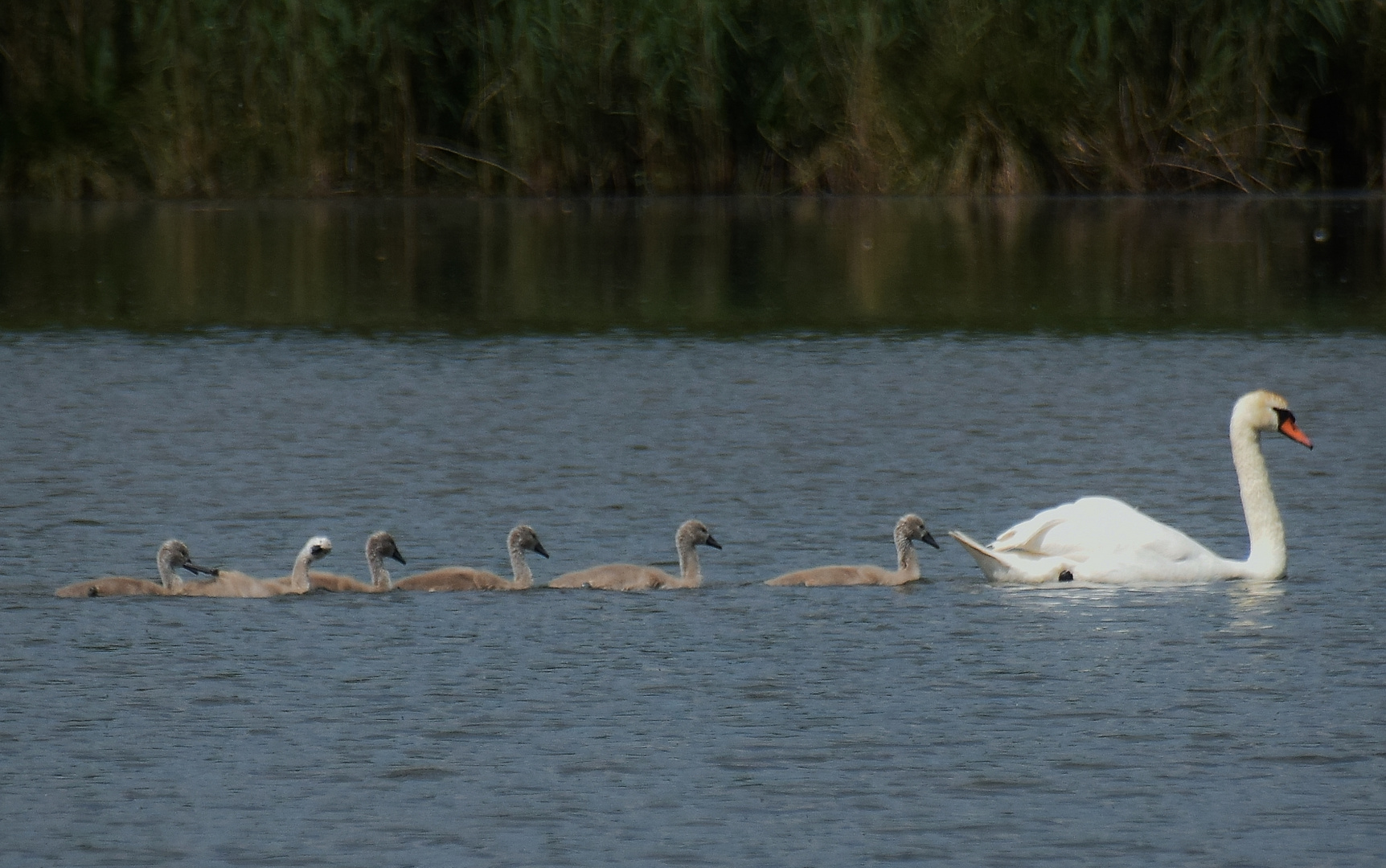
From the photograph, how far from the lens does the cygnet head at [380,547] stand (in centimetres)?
1073

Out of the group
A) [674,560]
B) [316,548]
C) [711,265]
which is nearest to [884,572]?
[674,560]

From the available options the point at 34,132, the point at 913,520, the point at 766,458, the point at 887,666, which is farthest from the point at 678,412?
the point at 34,132

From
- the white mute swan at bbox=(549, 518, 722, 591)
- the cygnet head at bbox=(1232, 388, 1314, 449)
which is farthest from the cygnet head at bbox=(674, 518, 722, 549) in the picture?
the cygnet head at bbox=(1232, 388, 1314, 449)

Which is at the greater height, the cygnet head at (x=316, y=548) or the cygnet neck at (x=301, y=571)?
the cygnet head at (x=316, y=548)

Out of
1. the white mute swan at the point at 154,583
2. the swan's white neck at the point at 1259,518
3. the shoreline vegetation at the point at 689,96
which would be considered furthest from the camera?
the shoreline vegetation at the point at 689,96

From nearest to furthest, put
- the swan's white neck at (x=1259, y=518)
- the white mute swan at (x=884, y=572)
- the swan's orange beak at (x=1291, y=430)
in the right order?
the white mute swan at (x=884, y=572) < the swan's white neck at (x=1259, y=518) < the swan's orange beak at (x=1291, y=430)

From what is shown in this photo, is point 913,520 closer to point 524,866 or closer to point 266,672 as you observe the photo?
point 266,672

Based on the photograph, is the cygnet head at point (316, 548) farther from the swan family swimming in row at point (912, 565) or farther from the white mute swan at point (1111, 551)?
the white mute swan at point (1111, 551)

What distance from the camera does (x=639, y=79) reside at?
30984 millimetres

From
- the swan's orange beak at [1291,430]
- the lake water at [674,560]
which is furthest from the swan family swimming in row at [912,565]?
the swan's orange beak at [1291,430]

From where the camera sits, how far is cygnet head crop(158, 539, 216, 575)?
10547 mm

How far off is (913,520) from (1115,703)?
2.44 metres

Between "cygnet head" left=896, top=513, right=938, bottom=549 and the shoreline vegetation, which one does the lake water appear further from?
the shoreline vegetation

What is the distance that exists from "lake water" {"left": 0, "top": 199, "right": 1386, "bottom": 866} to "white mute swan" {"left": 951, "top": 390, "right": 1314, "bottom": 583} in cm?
16
